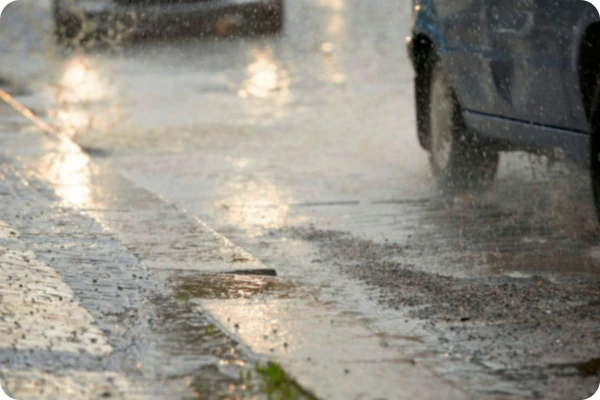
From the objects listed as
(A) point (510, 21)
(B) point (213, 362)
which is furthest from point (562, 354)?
(A) point (510, 21)

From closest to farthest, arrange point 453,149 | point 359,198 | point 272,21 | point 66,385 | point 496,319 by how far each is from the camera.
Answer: point 66,385, point 496,319, point 453,149, point 359,198, point 272,21

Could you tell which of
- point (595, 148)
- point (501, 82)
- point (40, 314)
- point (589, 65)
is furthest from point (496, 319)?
point (501, 82)

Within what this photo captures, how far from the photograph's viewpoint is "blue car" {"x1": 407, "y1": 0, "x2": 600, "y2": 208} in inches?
260

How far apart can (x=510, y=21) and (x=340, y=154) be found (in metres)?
3.55

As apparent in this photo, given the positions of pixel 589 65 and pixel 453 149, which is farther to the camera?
pixel 453 149

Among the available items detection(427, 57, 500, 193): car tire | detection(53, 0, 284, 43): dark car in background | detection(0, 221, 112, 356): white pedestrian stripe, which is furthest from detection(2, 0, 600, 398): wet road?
detection(0, 221, 112, 356): white pedestrian stripe

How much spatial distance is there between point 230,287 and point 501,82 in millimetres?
2164

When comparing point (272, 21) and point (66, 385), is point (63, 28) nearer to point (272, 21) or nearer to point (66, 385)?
point (272, 21)

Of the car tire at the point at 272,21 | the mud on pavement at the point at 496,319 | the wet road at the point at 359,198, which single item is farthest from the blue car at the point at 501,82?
the car tire at the point at 272,21

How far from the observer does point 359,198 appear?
880 centimetres

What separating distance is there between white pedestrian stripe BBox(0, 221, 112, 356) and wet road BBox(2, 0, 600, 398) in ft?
2.57

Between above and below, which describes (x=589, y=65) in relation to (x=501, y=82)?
above

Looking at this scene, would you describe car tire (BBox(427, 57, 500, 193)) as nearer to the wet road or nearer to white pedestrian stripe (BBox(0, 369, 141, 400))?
the wet road

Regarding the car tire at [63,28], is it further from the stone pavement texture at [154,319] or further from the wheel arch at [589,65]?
the wheel arch at [589,65]
